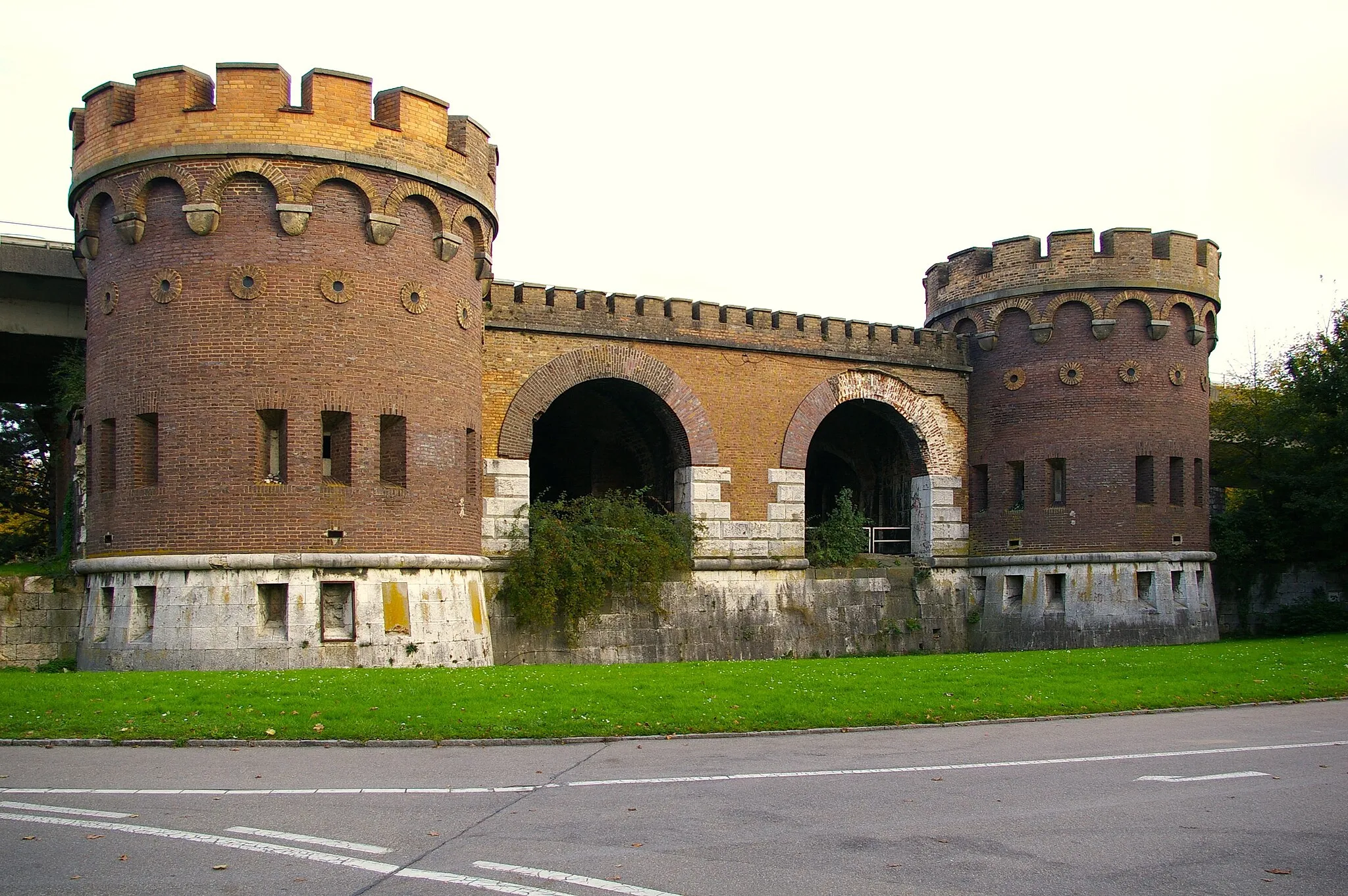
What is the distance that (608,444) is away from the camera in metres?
24.8

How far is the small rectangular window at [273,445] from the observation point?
17.0 metres

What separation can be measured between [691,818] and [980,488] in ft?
63.8

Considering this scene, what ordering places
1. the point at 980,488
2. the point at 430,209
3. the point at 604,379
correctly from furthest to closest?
the point at 980,488 → the point at 604,379 → the point at 430,209

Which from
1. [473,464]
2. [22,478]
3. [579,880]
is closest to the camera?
[579,880]

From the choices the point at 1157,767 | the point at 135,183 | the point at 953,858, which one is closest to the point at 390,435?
→ the point at 135,183

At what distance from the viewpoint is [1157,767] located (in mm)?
9555

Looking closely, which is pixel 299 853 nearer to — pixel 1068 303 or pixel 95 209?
pixel 95 209

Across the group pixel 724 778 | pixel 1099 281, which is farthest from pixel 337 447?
pixel 1099 281

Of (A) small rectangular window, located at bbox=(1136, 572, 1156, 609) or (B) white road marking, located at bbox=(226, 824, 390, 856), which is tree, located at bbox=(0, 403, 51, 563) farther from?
(B) white road marking, located at bbox=(226, 824, 390, 856)

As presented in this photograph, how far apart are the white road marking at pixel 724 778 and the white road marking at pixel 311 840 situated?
3.76 feet

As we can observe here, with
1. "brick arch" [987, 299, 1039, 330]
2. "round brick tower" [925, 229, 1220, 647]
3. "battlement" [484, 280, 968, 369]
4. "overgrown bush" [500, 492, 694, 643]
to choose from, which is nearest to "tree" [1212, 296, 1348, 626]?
"round brick tower" [925, 229, 1220, 647]

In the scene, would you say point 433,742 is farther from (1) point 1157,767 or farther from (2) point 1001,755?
(1) point 1157,767

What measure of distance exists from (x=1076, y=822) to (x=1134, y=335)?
1920 cm

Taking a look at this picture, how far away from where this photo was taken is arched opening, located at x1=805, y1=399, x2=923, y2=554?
2600 centimetres
